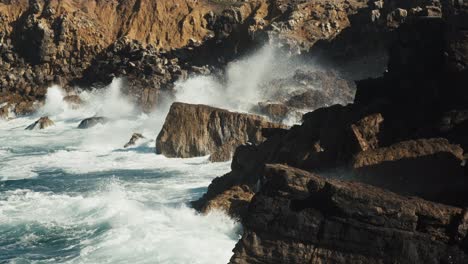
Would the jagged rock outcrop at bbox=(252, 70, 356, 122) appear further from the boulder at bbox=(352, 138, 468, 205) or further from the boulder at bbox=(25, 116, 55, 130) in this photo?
the boulder at bbox=(352, 138, 468, 205)

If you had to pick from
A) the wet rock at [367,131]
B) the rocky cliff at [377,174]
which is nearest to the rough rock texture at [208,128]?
the rocky cliff at [377,174]

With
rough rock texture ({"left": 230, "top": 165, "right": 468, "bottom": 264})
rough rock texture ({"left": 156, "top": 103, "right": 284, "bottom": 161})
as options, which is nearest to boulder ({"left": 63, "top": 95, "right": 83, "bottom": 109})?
rough rock texture ({"left": 156, "top": 103, "right": 284, "bottom": 161})

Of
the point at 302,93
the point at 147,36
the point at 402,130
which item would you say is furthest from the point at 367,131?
the point at 147,36

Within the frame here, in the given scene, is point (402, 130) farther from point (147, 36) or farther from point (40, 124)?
point (147, 36)

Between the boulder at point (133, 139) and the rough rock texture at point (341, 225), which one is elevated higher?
the boulder at point (133, 139)

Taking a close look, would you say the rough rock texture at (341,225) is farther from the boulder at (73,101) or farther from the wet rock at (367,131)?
the boulder at (73,101)

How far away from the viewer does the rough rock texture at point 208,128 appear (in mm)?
31656

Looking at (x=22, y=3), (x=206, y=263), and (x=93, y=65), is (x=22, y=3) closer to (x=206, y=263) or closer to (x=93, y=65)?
(x=93, y=65)

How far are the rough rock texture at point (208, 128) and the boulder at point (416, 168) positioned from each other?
1508 cm

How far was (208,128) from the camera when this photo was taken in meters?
31.9

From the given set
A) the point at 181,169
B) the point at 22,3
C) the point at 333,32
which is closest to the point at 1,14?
the point at 22,3

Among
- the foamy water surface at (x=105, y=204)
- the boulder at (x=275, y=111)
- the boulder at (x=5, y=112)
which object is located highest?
the boulder at (x=5, y=112)

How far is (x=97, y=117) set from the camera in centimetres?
4775

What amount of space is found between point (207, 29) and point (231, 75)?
12457 mm
